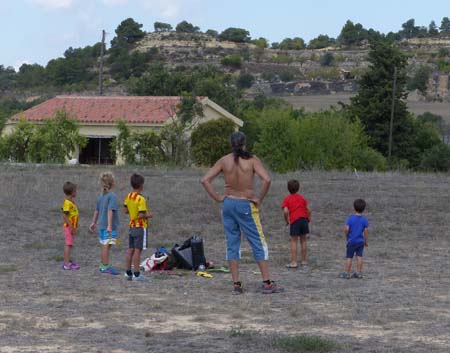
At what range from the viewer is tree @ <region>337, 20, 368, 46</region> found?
443 feet

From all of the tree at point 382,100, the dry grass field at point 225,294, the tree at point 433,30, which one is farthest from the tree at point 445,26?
the dry grass field at point 225,294

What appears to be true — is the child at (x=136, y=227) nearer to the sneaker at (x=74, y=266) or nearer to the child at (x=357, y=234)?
the sneaker at (x=74, y=266)

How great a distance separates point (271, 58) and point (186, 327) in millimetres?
106575

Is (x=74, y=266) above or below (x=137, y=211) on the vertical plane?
below

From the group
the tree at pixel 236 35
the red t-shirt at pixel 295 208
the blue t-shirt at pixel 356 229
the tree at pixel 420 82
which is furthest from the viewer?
the tree at pixel 236 35

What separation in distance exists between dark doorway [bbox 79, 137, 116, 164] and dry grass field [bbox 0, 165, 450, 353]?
28.1 meters

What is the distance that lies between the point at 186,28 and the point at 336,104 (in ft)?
133

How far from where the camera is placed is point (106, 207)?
11.8m

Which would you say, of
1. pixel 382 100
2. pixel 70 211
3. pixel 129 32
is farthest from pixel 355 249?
pixel 129 32

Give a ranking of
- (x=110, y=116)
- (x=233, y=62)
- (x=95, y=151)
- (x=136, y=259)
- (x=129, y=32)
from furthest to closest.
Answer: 1. (x=129, y=32)
2. (x=233, y=62)
3. (x=95, y=151)
4. (x=110, y=116)
5. (x=136, y=259)

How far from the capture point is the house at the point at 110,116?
4591 cm

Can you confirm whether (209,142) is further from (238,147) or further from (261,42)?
(261,42)

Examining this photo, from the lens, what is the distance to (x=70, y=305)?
30.4 feet

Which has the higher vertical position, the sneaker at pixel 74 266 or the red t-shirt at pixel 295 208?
the red t-shirt at pixel 295 208
